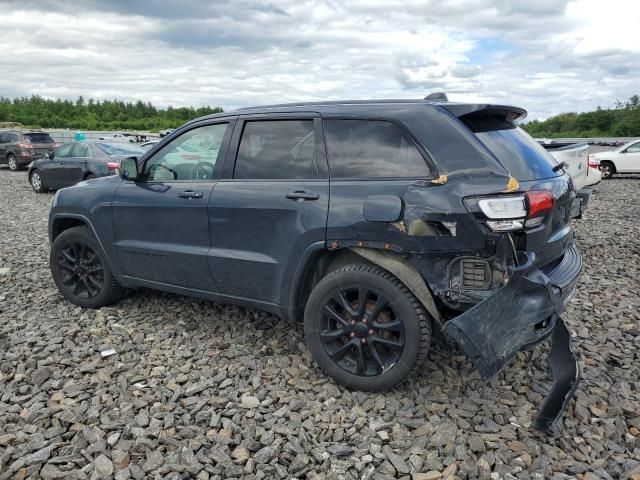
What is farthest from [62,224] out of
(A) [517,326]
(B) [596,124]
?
(B) [596,124]

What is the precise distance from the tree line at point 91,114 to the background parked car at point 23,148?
32383 mm

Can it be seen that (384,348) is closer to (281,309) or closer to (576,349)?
(281,309)

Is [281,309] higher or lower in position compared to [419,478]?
higher

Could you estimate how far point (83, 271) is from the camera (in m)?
4.91

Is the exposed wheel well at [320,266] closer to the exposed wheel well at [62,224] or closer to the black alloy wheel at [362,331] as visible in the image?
the black alloy wheel at [362,331]

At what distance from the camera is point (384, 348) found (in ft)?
11.1

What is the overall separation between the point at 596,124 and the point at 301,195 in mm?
50045

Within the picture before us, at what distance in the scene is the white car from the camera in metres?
17.8

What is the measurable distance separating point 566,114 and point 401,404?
55545 mm

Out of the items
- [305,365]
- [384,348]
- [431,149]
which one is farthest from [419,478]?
[431,149]

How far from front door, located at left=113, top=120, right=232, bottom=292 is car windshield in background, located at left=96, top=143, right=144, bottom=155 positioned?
9.64m

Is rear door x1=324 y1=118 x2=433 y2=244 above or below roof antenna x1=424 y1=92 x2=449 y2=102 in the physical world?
below

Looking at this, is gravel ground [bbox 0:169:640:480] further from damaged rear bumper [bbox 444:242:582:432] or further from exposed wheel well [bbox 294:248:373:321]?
exposed wheel well [bbox 294:248:373:321]

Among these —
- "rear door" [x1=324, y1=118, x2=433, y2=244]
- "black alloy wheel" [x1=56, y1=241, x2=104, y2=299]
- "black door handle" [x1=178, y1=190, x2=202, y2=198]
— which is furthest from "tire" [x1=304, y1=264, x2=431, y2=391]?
"black alloy wheel" [x1=56, y1=241, x2=104, y2=299]
